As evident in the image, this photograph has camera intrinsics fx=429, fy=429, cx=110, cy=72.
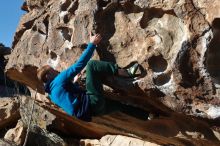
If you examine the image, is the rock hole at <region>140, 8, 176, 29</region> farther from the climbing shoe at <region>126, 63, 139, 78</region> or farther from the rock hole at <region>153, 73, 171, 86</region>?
the rock hole at <region>153, 73, 171, 86</region>

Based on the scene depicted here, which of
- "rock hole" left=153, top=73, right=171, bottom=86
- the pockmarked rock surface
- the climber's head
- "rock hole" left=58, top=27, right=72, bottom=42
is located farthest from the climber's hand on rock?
the pockmarked rock surface

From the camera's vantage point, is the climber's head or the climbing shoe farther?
the climbing shoe

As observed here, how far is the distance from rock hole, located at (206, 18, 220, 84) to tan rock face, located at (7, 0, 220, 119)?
0.07 feet

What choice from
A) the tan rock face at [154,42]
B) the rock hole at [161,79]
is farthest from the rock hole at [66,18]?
the rock hole at [161,79]

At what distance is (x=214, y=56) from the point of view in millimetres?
5957

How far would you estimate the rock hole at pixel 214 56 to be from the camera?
5801mm

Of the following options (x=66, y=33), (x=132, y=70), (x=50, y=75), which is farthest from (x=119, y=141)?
(x=50, y=75)

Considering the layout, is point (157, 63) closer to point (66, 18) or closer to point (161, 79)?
point (161, 79)

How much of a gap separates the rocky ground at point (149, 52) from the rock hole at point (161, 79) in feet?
0.05

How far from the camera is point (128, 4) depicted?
639 centimetres

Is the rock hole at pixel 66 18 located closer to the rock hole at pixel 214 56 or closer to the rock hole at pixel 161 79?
the rock hole at pixel 161 79

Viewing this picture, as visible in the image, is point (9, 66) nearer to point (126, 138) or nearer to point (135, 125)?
point (135, 125)

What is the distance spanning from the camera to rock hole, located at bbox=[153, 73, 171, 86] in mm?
6098

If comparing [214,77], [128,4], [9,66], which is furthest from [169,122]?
[9,66]
